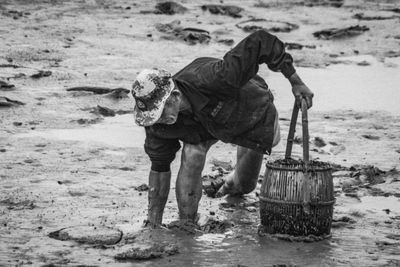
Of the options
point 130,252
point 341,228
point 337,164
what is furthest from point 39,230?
point 337,164

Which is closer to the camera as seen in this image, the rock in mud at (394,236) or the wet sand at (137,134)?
the wet sand at (137,134)

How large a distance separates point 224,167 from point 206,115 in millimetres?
1809

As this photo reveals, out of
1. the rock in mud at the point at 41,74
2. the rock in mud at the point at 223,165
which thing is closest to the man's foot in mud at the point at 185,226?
the rock in mud at the point at 223,165

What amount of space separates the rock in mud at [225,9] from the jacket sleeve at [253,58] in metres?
7.71

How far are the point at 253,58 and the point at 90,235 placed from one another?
56.3 inches

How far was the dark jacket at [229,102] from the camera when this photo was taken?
18.3 ft

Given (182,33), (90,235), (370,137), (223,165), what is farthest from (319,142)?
(182,33)

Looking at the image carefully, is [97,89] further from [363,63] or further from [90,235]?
[90,235]

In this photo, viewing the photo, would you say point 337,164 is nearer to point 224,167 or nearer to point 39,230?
point 224,167

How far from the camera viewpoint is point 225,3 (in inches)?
548

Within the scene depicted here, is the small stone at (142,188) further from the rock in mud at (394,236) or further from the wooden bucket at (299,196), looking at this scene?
the rock in mud at (394,236)

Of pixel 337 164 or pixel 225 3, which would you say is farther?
pixel 225 3

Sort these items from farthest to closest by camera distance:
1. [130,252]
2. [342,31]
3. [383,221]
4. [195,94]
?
[342,31] → [383,221] → [195,94] → [130,252]

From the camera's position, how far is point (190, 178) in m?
5.84
